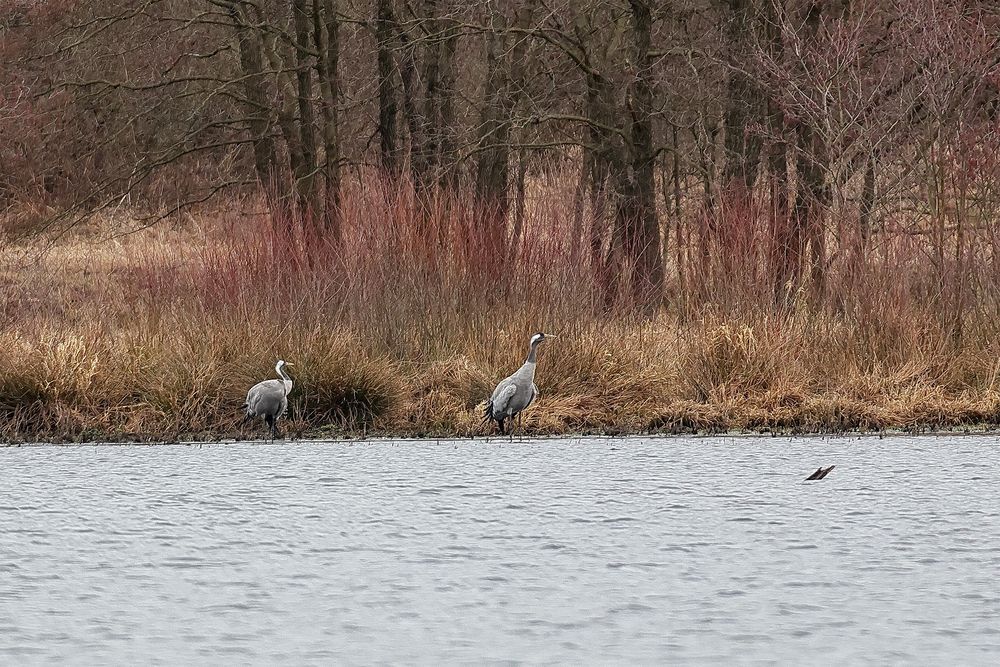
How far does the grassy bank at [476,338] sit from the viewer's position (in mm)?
11859

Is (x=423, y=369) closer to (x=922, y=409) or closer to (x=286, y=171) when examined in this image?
(x=922, y=409)

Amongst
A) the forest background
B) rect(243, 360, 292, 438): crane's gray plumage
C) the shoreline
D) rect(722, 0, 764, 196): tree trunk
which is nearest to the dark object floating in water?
the shoreline

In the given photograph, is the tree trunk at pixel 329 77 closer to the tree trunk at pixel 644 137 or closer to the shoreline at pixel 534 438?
the tree trunk at pixel 644 137

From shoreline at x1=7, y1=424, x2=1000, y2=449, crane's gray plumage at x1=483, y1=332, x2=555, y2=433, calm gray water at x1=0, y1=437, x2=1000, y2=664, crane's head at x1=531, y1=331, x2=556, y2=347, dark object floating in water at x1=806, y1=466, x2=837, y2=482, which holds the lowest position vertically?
calm gray water at x1=0, y1=437, x2=1000, y2=664

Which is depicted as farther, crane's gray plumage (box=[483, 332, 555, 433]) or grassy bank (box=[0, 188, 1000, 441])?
grassy bank (box=[0, 188, 1000, 441])

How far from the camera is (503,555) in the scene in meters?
7.02

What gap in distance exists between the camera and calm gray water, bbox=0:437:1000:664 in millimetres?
5434

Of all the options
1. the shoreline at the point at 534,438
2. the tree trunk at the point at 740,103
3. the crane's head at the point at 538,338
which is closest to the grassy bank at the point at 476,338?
the shoreline at the point at 534,438

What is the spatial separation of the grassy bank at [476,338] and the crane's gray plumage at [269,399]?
68 cm

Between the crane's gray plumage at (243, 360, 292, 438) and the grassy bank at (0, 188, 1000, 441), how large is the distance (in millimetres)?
679

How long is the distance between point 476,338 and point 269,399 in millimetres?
2159

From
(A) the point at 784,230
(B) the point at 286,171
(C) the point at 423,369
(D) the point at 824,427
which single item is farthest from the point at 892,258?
(B) the point at 286,171

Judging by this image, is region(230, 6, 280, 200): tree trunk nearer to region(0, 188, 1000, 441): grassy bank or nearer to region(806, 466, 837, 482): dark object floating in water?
region(0, 188, 1000, 441): grassy bank

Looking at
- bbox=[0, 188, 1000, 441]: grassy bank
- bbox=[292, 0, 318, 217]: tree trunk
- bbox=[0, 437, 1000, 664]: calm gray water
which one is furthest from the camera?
bbox=[292, 0, 318, 217]: tree trunk
